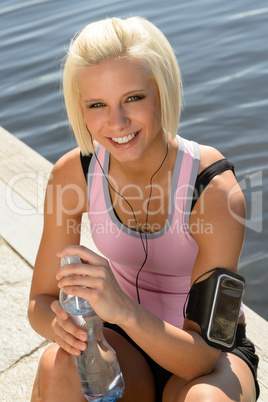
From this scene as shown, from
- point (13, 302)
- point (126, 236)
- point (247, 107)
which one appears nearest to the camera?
point (126, 236)

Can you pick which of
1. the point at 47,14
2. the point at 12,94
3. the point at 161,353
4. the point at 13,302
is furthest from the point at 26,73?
the point at 161,353

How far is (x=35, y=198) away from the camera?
344 centimetres

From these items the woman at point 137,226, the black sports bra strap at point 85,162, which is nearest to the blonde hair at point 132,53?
→ the woman at point 137,226

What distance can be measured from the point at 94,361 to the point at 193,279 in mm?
379

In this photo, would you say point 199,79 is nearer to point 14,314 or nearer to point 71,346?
point 14,314

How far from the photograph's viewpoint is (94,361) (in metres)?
1.86

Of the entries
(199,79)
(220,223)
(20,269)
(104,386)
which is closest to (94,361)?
(104,386)

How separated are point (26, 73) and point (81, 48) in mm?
5646

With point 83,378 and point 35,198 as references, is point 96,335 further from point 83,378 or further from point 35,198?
point 35,198

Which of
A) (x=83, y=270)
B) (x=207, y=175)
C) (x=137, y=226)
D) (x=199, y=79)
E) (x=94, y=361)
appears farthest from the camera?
(x=199, y=79)

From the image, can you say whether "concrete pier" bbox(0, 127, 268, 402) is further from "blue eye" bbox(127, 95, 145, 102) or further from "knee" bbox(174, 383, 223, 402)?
"blue eye" bbox(127, 95, 145, 102)

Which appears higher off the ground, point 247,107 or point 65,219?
point 65,219

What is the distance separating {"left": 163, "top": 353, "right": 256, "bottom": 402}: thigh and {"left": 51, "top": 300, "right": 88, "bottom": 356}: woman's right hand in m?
0.31

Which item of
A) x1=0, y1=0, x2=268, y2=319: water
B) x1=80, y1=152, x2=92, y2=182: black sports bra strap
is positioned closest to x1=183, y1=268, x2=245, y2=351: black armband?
x1=80, y1=152, x2=92, y2=182: black sports bra strap
